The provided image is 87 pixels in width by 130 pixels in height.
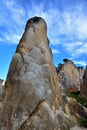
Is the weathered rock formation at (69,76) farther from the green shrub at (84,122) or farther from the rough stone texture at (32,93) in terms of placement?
the rough stone texture at (32,93)

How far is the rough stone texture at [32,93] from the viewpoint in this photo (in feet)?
45.7

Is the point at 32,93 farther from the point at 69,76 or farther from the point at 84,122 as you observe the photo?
the point at 69,76

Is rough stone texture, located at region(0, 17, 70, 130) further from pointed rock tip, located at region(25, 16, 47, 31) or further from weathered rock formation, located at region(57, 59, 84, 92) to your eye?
weathered rock formation, located at region(57, 59, 84, 92)

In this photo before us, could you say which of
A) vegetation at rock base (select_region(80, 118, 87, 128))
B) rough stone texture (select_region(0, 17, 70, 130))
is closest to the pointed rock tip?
rough stone texture (select_region(0, 17, 70, 130))

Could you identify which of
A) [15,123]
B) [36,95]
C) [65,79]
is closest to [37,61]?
[36,95]

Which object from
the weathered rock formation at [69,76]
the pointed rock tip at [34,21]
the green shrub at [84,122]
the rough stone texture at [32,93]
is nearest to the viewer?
the rough stone texture at [32,93]

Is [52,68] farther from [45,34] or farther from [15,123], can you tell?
[15,123]

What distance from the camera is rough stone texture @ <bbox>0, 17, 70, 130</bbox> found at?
1393 cm

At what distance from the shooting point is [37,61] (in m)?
15.4

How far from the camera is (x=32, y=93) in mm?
14352

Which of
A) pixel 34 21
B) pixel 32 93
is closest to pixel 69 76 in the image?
pixel 34 21

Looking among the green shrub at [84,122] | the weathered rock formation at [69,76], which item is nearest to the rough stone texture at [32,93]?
the green shrub at [84,122]

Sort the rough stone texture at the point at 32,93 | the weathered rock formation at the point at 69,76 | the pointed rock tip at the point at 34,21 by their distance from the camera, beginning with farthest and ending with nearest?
the weathered rock formation at the point at 69,76 → the pointed rock tip at the point at 34,21 → the rough stone texture at the point at 32,93

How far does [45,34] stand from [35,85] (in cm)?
393
